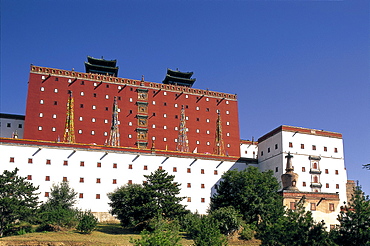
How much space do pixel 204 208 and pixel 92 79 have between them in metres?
35.6

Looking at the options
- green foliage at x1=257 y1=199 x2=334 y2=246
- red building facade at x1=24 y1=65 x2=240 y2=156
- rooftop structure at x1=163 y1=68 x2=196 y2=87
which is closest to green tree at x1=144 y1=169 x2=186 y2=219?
green foliage at x1=257 y1=199 x2=334 y2=246

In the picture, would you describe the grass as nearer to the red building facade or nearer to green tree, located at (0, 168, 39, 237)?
green tree, located at (0, 168, 39, 237)

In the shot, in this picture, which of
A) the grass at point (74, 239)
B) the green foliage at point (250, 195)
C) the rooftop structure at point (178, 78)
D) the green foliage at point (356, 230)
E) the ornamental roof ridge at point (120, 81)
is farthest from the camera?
the rooftop structure at point (178, 78)

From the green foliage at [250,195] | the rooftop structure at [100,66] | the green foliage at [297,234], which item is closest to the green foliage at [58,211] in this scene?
the green foliage at [250,195]

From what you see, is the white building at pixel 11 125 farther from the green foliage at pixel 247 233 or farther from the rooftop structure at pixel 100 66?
the green foliage at pixel 247 233

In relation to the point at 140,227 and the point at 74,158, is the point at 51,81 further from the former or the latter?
the point at 140,227

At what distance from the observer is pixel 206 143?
297 ft

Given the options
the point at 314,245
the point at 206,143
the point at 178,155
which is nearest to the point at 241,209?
the point at 178,155

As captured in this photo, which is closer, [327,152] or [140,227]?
[140,227]

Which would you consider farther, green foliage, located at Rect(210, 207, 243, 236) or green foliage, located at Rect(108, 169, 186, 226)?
green foliage, located at Rect(108, 169, 186, 226)

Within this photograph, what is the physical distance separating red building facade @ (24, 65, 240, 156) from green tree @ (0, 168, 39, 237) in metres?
29.9

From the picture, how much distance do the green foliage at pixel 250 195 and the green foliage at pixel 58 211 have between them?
1684 cm

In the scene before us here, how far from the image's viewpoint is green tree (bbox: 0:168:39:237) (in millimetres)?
46438

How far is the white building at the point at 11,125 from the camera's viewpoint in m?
84.4
